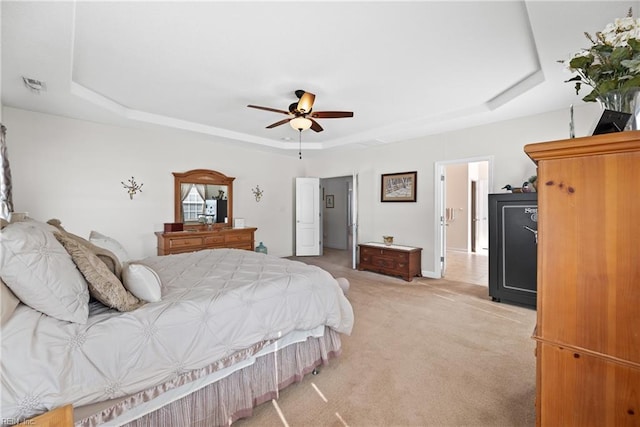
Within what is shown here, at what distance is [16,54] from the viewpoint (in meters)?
2.18

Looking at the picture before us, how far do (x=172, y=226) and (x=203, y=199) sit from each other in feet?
2.61

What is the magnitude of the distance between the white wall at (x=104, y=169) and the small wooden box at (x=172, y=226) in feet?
0.80

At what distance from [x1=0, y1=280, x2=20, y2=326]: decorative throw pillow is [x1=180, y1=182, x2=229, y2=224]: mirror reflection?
3.99 metres

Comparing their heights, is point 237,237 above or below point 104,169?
below

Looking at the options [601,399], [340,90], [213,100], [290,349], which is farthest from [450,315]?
[213,100]

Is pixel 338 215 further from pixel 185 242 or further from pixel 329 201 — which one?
pixel 185 242

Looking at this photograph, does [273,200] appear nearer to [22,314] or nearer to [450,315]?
[450,315]

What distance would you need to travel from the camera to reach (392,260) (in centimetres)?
491

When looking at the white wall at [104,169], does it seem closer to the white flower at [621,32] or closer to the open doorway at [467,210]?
the white flower at [621,32]

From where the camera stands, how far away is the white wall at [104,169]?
3.54 metres

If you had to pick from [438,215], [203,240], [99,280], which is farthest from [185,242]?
[438,215]

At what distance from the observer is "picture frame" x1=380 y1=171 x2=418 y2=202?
507 centimetres

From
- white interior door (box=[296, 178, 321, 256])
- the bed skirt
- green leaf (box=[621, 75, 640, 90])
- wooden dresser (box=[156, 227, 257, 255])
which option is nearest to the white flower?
green leaf (box=[621, 75, 640, 90])

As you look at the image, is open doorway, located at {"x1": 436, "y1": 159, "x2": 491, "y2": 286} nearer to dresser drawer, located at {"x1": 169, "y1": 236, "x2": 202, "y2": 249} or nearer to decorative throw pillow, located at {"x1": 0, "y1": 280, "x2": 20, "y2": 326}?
dresser drawer, located at {"x1": 169, "y1": 236, "x2": 202, "y2": 249}
